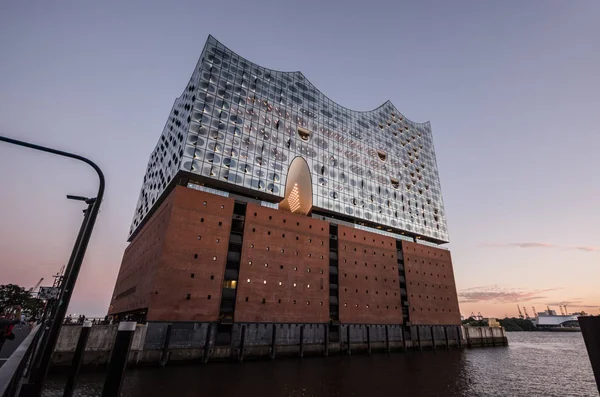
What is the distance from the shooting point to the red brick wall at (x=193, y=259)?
1136 inches

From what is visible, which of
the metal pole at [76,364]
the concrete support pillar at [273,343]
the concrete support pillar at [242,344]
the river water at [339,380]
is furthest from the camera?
the concrete support pillar at [273,343]

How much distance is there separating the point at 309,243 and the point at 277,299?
28.3ft

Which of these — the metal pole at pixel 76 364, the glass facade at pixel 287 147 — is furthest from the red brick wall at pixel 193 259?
the metal pole at pixel 76 364

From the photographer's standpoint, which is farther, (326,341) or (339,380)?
(326,341)

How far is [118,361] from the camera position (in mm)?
9094

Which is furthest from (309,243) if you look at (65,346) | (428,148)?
(428,148)

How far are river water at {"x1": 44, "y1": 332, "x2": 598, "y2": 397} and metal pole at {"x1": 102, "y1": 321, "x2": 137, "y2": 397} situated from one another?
34.0 ft

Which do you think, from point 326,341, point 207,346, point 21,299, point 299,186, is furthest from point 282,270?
point 21,299

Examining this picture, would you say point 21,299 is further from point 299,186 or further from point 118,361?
point 118,361

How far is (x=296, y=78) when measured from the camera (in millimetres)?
52094

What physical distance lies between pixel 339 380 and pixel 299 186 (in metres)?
28.4

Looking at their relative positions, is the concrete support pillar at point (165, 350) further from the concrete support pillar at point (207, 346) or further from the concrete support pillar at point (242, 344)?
the concrete support pillar at point (242, 344)

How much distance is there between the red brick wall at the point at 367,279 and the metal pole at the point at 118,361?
33.8 metres

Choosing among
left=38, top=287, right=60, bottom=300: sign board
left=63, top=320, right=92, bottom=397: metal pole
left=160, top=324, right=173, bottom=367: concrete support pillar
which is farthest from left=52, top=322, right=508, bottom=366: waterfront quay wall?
left=38, top=287, right=60, bottom=300: sign board
